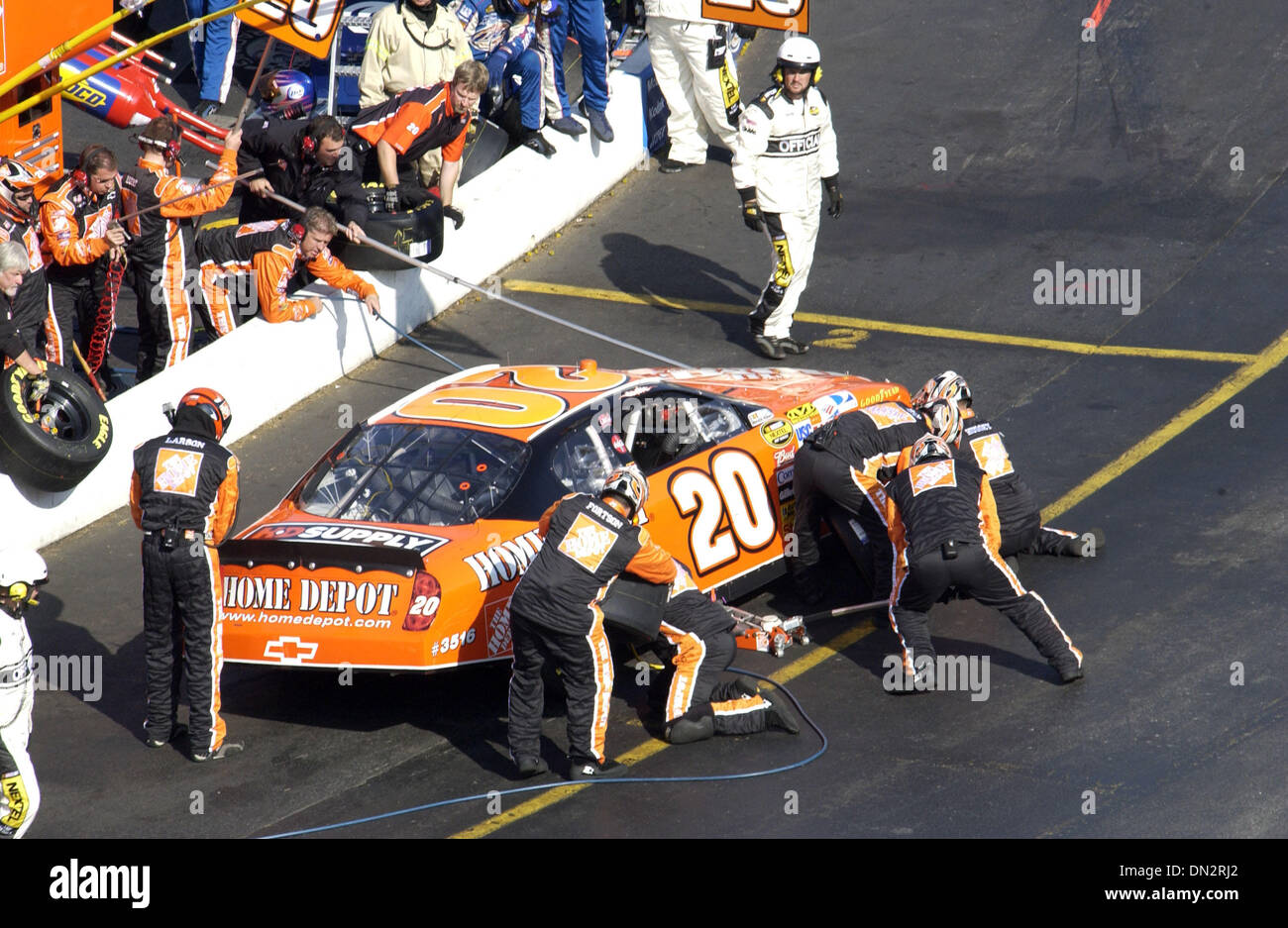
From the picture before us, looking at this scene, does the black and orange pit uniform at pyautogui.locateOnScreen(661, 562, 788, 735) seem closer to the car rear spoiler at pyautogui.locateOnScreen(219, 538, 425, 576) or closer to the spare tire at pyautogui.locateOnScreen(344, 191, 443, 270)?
the car rear spoiler at pyautogui.locateOnScreen(219, 538, 425, 576)

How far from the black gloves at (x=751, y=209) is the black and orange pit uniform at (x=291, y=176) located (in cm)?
302

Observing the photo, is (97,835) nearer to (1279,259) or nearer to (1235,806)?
(1235,806)

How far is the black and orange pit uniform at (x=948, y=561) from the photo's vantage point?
29.7 feet

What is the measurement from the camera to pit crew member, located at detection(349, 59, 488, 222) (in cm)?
1423

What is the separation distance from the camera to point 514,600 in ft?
27.9

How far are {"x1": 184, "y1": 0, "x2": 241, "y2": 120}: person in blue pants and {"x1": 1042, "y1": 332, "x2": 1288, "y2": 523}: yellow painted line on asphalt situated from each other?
1022 centimetres

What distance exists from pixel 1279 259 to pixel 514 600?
8.86m

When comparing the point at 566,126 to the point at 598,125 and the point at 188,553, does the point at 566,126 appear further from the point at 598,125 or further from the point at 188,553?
the point at 188,553

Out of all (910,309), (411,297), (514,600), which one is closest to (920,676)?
(514,600)

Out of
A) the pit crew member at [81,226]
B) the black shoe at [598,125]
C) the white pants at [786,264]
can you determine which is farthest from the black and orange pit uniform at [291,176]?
the black shoe at [598,125]

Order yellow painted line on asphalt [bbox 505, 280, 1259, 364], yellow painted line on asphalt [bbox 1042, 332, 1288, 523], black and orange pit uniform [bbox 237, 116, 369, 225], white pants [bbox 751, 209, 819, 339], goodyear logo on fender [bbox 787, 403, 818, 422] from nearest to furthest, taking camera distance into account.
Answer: goodyear logo on fender [bbox 787, 403, 818, 422] < yellow painted line on asphalt [bbox 1042, 332, 1288, 523] < yellow painted line on asphalt [bbox 505, 280, 1259, 364] < white pants [bbox 751, 209, 819, 339] < black and orange pit uniform [bbox 237, 116, 369, 225]

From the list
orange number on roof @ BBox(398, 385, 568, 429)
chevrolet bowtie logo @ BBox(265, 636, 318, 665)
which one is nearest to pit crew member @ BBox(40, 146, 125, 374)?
orange number on roof @ BBox(398, 385, 568, 429)

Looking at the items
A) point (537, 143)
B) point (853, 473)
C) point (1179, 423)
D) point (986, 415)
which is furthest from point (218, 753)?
point (537, 143)

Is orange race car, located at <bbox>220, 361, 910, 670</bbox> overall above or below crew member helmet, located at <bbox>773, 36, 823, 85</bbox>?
below
